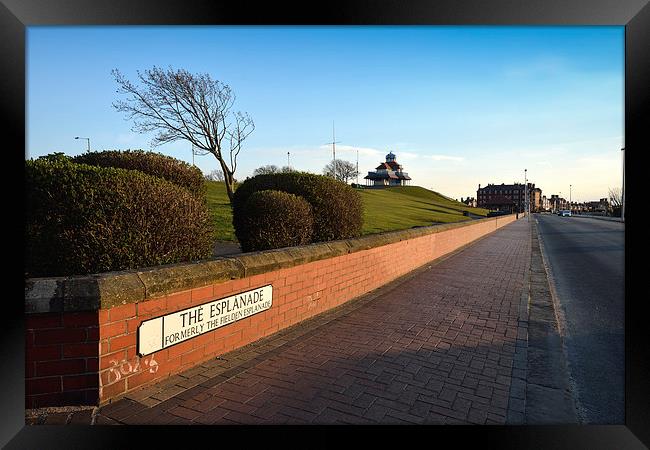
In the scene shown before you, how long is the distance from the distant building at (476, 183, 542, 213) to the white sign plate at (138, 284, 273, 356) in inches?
6660

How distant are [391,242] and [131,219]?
572cm

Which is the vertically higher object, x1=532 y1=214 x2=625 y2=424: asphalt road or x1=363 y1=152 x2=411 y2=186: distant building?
x1=363 y1=152 x2=411 y2=186: distant building

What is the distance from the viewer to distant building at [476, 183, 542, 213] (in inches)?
6353

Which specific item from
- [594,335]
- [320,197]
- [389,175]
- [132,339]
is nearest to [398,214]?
[320,197]

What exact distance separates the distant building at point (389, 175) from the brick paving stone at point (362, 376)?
106506 mm

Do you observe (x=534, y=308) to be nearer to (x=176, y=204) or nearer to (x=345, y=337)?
(x=345, y=337)

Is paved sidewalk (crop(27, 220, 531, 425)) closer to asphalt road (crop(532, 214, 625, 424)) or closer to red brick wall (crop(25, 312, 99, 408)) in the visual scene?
red brick wall (crop(25, 312, 99, 408))

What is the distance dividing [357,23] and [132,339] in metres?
3.15

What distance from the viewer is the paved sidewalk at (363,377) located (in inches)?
121

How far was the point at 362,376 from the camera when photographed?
12.2 ft

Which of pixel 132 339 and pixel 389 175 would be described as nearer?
pixel 132 339

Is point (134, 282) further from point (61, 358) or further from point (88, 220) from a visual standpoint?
point (88, 220)

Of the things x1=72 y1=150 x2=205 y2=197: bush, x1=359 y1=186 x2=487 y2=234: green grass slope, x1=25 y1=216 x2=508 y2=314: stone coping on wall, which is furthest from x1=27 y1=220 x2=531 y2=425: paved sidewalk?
x1=359 y1=186 x2=487 y2=234: green grass slope

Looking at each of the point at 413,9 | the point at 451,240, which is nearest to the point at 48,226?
the point at 413,9
